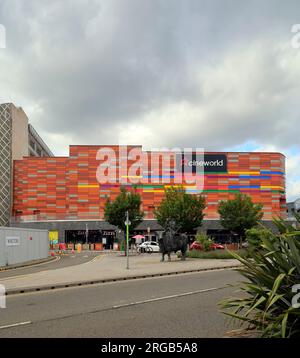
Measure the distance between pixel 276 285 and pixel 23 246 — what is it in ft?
99.1

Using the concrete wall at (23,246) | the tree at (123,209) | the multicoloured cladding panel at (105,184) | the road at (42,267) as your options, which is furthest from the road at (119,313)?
the multicoloured cladding panel at (105,184)

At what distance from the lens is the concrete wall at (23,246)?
29688 mm

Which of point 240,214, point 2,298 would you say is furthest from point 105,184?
point 2,298

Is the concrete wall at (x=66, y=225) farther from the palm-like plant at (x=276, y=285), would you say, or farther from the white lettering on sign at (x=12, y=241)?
the palm-like plant at (x=276, y=285)

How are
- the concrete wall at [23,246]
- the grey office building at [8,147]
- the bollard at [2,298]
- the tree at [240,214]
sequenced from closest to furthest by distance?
1. the bollard at [2,298]
2. the concrete wall at [23,246]
3. the tree at [240,214]
4. the grey office building at [8,147]

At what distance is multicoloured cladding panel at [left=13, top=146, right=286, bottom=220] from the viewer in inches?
3652

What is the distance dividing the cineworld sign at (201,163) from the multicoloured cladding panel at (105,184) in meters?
1.03

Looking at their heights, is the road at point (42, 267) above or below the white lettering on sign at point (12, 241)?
below

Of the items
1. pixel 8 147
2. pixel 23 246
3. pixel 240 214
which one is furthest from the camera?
pixel 8 147

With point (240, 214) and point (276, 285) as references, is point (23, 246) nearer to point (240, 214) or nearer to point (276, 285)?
point (276, 285)

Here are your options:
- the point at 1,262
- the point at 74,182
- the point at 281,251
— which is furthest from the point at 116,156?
the point at 281,251

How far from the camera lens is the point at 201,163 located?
9531 centimetres

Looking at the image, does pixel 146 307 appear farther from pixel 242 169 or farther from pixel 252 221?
pixel 242 169
